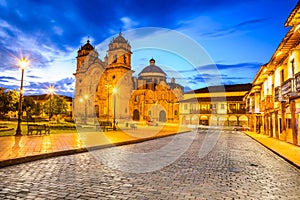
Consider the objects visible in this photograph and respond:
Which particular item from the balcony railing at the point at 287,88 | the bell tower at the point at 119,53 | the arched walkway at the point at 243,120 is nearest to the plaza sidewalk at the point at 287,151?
the balcony railing at the point at 287,88

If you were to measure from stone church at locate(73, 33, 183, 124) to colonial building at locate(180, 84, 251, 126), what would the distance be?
6843mm

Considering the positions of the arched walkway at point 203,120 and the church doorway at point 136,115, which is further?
the church doorway at point 136,115

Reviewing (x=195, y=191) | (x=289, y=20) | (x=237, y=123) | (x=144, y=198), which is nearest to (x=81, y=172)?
(x=144, y=198)

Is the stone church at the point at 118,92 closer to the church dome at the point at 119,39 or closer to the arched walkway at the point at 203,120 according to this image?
the church dome at the point at 119,39

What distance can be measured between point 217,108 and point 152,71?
78.9ft

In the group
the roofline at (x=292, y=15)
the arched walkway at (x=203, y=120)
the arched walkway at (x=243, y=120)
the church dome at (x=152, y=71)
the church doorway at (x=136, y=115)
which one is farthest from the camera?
the church dome at (x=152, y=71)

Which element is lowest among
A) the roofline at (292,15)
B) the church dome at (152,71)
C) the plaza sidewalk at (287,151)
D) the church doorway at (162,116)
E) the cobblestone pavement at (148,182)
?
the plaza sidewalk at (287,151)

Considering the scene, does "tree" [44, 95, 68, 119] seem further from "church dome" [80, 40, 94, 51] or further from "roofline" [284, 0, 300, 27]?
"roofline" [284, 0, 300, 27]

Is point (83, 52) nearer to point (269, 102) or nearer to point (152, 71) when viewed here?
point (152, 71)

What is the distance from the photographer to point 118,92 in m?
55.1

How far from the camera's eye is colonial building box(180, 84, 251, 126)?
50.3 m

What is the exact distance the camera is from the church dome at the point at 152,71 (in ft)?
225

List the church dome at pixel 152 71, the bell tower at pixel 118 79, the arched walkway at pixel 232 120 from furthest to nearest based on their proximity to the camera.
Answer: the church dome at pixel 152 71 → the bell tower at pixel 118 79 → the arched walkway at pixel 232 120

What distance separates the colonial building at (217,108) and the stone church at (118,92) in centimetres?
684
